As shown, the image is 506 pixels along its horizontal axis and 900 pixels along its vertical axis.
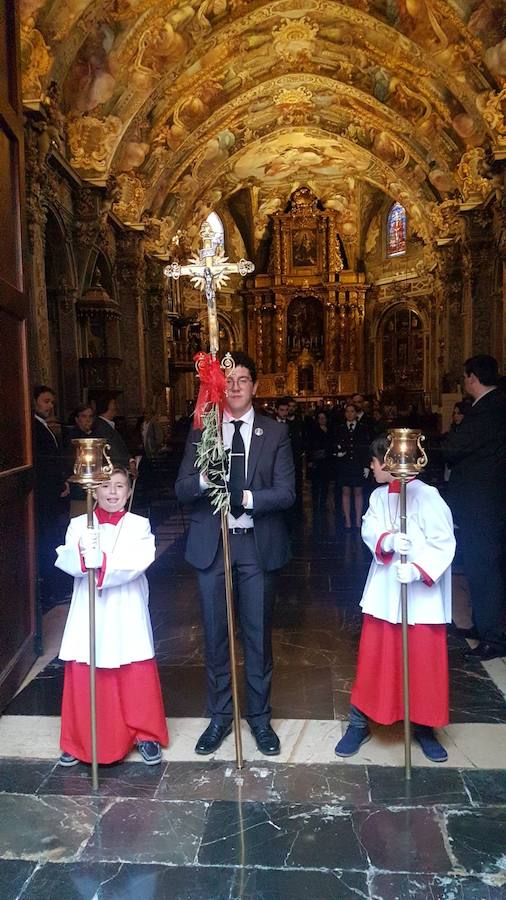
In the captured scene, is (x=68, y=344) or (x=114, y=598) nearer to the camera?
(x=114, y=598)

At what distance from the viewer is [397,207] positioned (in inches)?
1099

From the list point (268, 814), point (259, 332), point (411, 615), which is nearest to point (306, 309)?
point (259, 332)

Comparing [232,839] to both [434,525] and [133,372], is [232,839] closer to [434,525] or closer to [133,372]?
[434,525]

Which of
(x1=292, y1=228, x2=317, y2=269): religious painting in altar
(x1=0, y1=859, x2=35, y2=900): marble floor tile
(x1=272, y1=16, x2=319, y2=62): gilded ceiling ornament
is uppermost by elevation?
(x1=272, y1=16, x2=319, y2=62): gilded ceiling ornament

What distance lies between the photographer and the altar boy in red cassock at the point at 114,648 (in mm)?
3379

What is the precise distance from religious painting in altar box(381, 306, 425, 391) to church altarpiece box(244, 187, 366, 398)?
3.62ft

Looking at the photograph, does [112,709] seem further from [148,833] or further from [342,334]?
[342,334]

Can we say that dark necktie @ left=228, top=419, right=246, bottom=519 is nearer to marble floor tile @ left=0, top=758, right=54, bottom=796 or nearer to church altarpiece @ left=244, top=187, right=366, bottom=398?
marble floor tile @ left=0, top=758, right=54, bottom=796

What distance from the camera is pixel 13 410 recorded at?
181 inches

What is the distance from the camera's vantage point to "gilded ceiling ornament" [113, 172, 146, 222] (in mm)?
15734

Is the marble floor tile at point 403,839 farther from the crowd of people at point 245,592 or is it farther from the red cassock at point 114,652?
the red cassock at point 114,652

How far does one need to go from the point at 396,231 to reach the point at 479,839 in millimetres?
27838

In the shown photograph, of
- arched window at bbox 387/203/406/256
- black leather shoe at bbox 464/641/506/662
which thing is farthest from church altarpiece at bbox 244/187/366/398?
black leather shoe at bbox 464/641/506/662

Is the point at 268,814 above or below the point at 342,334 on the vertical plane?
below
